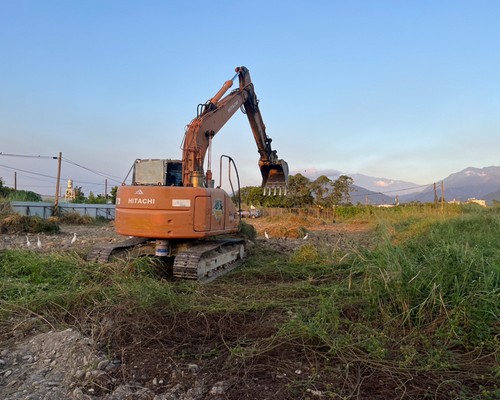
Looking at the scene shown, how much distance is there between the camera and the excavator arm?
8.14m

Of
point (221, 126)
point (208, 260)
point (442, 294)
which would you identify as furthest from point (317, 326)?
point (221, 126)

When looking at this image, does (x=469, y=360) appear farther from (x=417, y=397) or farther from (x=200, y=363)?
(x=200, y=363)

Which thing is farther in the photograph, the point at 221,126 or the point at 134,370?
the point at 221,126

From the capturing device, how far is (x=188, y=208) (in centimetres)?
698

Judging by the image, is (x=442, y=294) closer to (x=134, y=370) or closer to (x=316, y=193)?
(x=134, y=370)

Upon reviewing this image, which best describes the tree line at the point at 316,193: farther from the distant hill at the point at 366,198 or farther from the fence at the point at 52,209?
the fence at the point at 52,209

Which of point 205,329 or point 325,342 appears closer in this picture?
point 325,342

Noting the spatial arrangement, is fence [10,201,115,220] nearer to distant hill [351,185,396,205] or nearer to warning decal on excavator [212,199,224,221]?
warning decal on excavator [212,199,224,221]

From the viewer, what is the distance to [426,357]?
11.3 feet

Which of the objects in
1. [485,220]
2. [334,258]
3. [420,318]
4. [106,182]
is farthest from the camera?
[106,182]

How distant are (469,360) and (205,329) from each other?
2.45 meters

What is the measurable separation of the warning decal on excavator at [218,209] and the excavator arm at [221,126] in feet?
1.49

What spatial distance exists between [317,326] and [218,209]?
400 cm

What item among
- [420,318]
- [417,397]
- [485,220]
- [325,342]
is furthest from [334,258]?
[485,220]
